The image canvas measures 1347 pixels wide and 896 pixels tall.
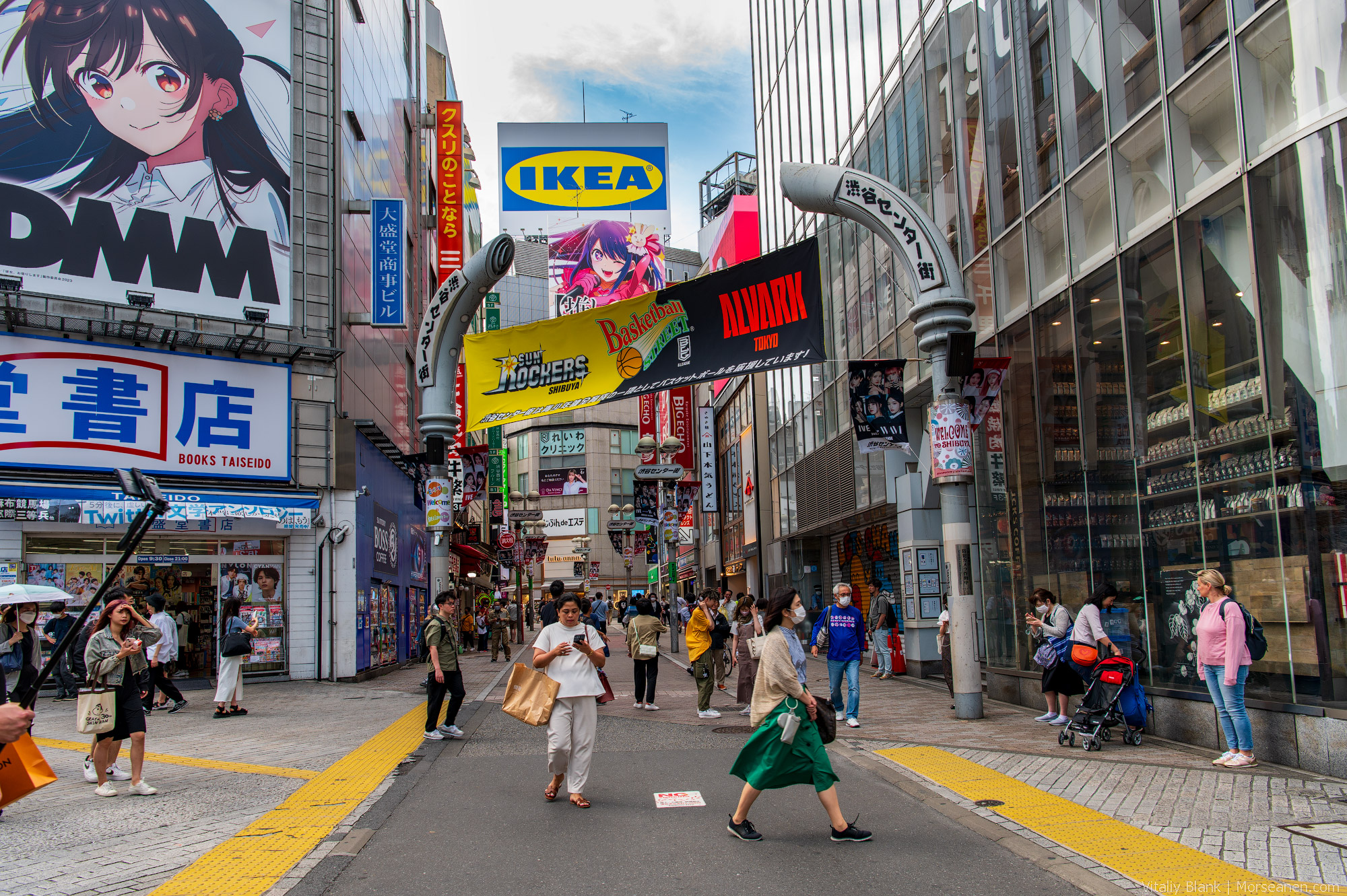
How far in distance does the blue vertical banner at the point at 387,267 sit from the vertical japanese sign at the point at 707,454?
879 inches

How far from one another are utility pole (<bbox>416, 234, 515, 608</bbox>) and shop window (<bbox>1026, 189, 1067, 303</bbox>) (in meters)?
7.44

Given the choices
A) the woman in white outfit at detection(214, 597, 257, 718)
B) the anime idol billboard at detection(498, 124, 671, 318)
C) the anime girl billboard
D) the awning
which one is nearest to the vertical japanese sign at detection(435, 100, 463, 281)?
the anime idol billboard at detection(498, 124, 671, 318)

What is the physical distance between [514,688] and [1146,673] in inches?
275

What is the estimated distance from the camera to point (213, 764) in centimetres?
987

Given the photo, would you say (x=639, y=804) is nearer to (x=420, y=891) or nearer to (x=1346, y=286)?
(x=420, y=891)

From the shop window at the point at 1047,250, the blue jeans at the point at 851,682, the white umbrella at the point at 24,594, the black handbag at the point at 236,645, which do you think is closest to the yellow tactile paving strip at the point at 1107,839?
the blue jeans at the point at 851,682

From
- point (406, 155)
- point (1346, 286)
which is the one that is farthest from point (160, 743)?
point (406, 155)

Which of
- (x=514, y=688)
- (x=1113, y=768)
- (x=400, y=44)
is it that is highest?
(x=400, y=44)

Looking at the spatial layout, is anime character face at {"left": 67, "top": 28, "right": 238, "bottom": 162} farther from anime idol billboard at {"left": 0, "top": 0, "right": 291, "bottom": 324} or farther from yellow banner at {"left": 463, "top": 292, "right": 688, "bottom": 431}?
yellow banner at {"left": 463, "top": 292, "right": 688, "bottom": 431}

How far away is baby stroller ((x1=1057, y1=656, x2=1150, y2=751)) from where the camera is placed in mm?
9648

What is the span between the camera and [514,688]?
7961 mm

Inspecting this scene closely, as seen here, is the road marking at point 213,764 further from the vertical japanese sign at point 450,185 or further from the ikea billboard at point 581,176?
the ikea billboard at point 581,176

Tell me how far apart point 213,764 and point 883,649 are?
493 inches

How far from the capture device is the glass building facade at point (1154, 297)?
8297 mm
